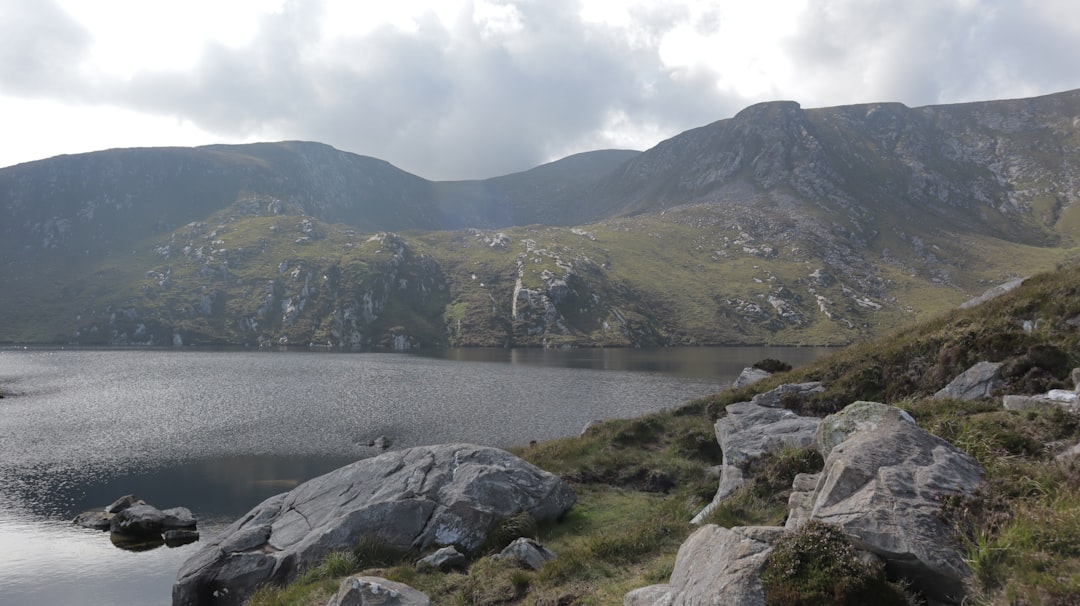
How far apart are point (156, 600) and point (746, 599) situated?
2994 centimetres

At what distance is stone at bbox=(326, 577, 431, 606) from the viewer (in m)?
13.5

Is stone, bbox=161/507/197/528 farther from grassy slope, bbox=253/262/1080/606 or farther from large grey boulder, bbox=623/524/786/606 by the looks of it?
large grey boulder, bbox=623/524/786/606

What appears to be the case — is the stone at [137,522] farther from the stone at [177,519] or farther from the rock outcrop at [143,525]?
the stone at [177,519]

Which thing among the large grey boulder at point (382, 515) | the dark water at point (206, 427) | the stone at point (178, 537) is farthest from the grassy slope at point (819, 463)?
the dark water at point (206, 427)

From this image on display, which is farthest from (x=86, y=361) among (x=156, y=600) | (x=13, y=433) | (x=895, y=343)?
(x=895, y=343)

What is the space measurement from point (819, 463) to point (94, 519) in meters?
45.6

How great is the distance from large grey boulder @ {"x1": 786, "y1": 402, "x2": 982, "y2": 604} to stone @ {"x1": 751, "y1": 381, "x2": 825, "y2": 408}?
2295cm

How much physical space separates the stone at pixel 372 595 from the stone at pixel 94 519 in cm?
3379

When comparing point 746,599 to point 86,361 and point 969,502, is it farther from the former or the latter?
point 86,361

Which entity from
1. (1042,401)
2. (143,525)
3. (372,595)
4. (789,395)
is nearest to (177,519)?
(143,525)

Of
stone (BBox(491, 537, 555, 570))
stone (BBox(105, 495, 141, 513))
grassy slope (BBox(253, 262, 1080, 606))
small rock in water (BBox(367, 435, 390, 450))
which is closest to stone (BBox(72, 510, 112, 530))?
stone (BBox(105, 495, 141, 513))

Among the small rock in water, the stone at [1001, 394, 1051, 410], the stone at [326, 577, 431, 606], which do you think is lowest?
the small rock in water

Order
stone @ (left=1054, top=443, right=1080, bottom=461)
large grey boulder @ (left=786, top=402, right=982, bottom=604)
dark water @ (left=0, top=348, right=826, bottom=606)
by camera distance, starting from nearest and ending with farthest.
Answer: large grey boulder @ (left=786, top=402, right=982, bottom=604), stone @ (left=1054, top=443, right=1080, bottom=461), dark water @ (left=0, top=348, right=826, bottom=606)

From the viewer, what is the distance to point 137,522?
35.6m
